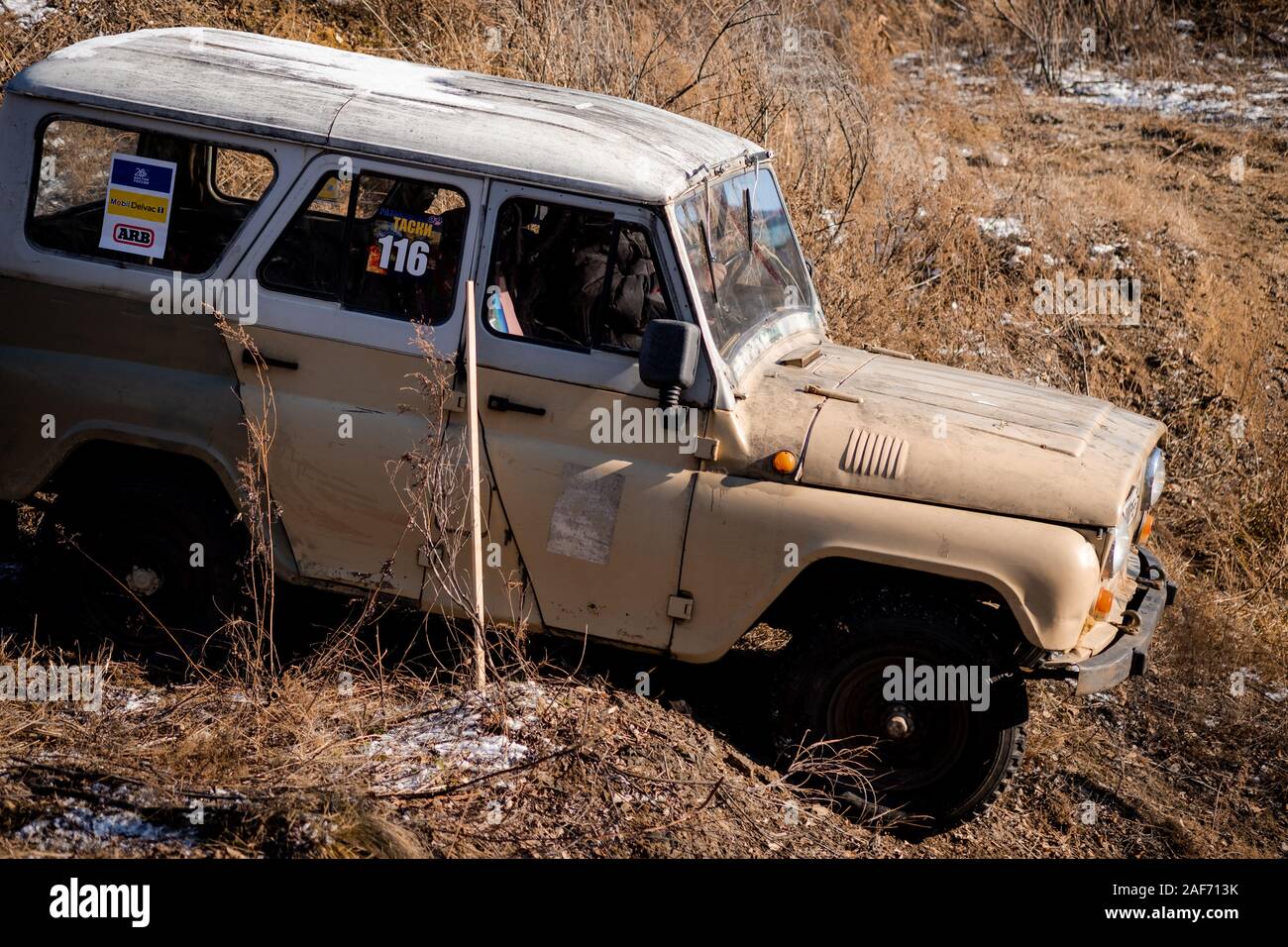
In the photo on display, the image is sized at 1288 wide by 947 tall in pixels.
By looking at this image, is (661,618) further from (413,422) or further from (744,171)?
(744,171)

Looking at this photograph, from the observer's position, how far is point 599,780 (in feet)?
12.0

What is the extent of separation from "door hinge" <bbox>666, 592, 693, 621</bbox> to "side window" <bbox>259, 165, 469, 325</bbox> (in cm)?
121

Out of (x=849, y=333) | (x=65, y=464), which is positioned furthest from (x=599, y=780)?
(x=849, y=333)

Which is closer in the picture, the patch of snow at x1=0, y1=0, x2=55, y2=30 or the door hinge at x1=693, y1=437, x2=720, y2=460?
the door hinge at x1=693, y1=437, x2=720, y2=460

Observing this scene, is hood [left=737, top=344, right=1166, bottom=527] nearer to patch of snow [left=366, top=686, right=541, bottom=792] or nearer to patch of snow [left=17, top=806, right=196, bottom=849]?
patch of snow [left=366, top=686, right=541, bottom=792]

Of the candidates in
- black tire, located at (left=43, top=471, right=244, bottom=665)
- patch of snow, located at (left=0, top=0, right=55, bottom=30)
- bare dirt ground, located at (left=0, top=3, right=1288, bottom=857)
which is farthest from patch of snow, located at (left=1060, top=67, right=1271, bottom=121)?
black tire, located at (left=43, top=471, right=244, bottom=665)

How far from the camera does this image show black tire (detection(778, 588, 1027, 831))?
381 centimetres

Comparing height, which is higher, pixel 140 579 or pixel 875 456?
Result: pixel 875 456

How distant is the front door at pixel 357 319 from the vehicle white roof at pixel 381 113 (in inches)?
5.6

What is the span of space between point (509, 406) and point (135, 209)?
1496 millimetres

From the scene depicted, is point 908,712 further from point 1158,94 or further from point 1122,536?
point 1158,94

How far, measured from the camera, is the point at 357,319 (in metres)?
3.93

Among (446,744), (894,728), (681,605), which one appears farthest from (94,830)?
(894,728)
